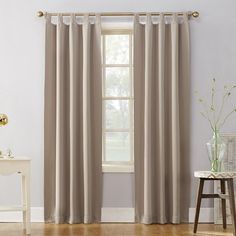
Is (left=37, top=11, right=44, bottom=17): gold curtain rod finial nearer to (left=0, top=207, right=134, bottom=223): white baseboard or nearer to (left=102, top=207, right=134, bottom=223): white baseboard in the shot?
(left=0, top=207, right=134, bottom=223): white baseboard

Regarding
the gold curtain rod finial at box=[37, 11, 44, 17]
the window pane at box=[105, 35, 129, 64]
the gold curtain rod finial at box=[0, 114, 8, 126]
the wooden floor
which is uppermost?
the gold curtain rod finial at box=[37, 11, 44, 17]

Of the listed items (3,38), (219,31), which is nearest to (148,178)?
(219,31)

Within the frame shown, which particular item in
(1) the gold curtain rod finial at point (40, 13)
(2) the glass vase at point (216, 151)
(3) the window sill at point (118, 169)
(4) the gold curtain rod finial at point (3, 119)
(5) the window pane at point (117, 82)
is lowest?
(3) the window sill at point (118, 169)

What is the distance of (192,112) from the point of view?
6.41 meters

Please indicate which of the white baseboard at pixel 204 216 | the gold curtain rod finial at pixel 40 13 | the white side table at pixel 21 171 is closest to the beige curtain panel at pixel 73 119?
the gold curtain rod finial at pixel 40 13

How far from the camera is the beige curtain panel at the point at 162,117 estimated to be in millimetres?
6273

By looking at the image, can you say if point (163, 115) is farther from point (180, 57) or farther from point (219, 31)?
point (219, 31)

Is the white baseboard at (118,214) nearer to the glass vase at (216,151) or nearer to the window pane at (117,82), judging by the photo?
the glass vase at (216,151)

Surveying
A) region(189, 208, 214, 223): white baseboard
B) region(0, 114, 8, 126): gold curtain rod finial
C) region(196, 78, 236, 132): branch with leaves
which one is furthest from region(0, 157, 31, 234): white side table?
region(196, 78, 236, 132): branch with leaves

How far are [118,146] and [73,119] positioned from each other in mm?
706

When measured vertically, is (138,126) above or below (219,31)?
below

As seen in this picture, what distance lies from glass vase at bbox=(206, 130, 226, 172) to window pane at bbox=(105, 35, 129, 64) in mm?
1525

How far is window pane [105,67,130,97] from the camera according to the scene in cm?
668

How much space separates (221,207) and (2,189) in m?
2.55
